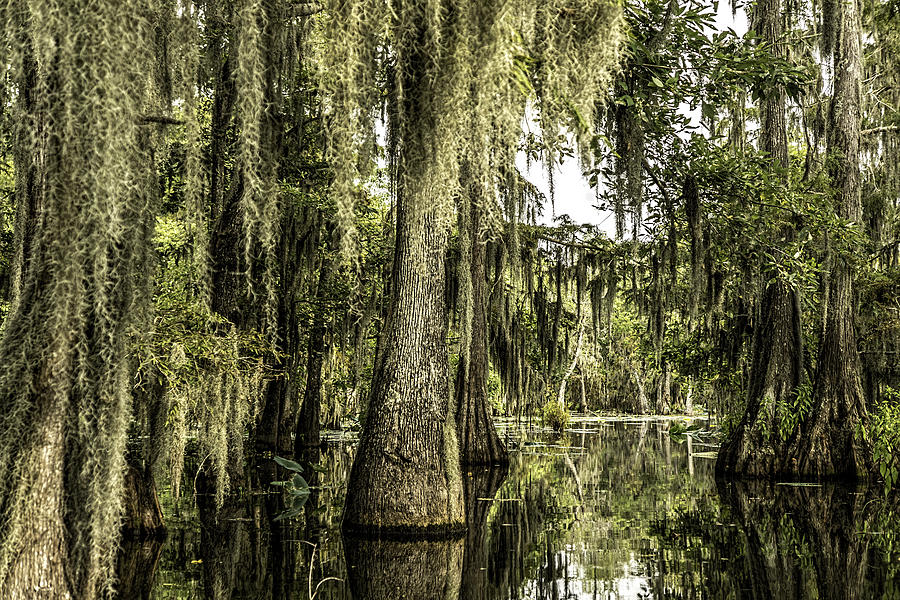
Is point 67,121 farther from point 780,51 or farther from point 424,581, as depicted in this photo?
point 780,51

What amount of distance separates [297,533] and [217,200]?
4.40m

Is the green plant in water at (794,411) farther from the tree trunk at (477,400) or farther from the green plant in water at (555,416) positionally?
the green plant in water at (555,416)

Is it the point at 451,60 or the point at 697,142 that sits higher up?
the point at 697,142

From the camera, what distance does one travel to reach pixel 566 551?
22.0 feet

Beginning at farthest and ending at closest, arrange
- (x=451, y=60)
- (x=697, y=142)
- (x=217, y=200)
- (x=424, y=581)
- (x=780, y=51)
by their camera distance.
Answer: (x=780, y=51), (x=217, y=200), (x=697, y=142), (x=424, y=581), (x=451, y=60)

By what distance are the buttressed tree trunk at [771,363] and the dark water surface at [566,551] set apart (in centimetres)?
91

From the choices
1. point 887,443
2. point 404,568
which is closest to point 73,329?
point 404,568

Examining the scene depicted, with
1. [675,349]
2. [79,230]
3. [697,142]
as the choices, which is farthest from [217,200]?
[675,349]

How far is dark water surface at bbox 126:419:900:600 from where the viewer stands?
540cm

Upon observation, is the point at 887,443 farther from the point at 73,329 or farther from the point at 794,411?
the point at 73,329

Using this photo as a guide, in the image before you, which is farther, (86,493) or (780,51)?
(780,51)

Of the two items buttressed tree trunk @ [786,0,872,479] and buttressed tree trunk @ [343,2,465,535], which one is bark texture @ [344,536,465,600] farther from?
buttressed tree trunk @ [786,0,872,479]

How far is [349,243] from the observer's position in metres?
4.16

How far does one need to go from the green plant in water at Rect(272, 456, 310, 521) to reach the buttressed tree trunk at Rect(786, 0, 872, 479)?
6993 millimetres
